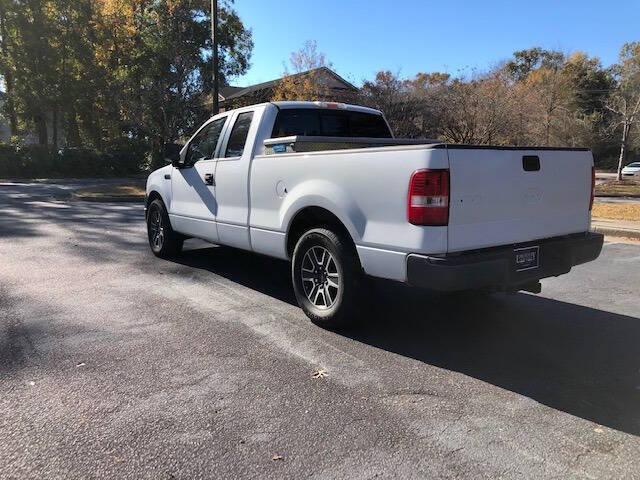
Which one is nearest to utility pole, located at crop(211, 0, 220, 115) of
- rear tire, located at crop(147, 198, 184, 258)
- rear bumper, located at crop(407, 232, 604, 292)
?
rear tire, located at crop(147, 198, 184, 258)

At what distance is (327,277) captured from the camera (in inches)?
189

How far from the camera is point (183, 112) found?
26.5m

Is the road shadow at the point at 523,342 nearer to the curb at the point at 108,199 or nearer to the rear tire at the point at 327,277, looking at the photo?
the rear tire at the point at 327,277

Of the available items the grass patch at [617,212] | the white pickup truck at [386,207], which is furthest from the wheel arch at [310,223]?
the grass patch at [617,212]

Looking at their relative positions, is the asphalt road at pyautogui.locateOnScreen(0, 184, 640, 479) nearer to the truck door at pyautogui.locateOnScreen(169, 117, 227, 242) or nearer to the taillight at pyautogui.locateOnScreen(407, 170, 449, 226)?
the truck door at pyautogui.locateOnScreen(169, 117, 227, 242)

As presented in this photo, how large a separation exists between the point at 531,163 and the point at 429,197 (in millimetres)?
1103

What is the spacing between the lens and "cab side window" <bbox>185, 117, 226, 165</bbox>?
6.54 meters

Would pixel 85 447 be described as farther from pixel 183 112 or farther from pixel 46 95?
pixel 46 95

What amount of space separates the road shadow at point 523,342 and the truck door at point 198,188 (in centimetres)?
85

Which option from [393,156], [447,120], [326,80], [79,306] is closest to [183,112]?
[326,80]

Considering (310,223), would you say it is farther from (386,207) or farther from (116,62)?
(116,62)

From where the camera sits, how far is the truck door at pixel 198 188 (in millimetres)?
6422

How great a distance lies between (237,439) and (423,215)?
1894 mm

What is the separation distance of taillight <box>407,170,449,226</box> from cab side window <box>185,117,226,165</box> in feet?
10.9
